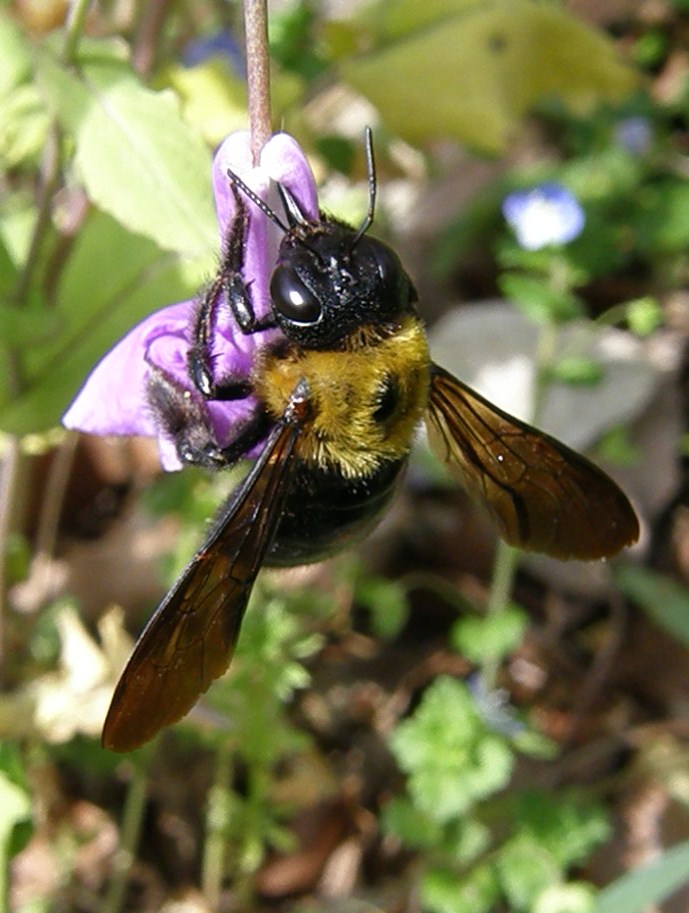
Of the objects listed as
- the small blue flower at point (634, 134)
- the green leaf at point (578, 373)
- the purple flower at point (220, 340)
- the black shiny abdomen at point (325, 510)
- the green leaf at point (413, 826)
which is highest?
the purple flower at point (220, 340)

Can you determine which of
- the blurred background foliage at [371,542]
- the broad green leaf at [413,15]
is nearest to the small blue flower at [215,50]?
the blurred background foliage at [371,542]

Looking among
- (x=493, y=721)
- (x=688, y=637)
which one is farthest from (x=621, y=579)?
(x=493, y=721)

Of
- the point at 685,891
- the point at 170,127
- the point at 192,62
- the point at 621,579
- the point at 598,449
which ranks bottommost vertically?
the point at 685,891

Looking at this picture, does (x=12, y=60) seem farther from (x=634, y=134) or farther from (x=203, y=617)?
(x=634, y=134)

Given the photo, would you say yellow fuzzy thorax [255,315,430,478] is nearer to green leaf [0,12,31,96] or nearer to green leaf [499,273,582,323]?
green leaf [0,12,31,96]

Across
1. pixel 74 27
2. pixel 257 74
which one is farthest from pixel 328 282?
pixel 74 27

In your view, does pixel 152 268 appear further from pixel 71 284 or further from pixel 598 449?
pixel 598 449

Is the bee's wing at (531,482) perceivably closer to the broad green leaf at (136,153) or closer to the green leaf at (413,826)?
the broad green leaf at (136,153)
